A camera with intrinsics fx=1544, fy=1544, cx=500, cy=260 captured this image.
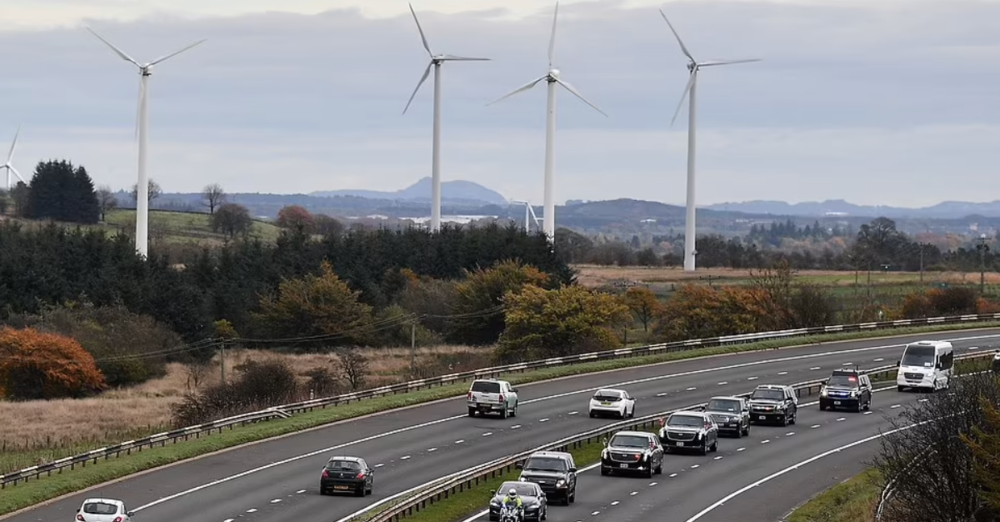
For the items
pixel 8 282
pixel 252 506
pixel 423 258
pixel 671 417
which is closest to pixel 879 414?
pixel 671 417

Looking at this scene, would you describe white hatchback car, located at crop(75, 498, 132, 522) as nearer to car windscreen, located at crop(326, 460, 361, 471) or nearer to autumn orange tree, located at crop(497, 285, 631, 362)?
car windscreen, located at crop(326, 460, 361, 471)

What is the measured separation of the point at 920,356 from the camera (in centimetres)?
8262

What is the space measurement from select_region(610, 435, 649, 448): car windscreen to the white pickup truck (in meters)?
14.6

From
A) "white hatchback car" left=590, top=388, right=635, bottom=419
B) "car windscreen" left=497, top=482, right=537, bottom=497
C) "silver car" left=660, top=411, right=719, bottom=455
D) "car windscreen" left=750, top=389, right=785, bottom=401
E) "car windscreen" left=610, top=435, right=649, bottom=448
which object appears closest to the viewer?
"car windscreen" left=497, top=482, right=537, bottom=497

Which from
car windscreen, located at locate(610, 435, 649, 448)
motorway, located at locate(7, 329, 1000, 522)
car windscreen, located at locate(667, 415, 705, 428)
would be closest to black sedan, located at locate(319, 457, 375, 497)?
motorway, located at locate(7, 329, 1000, 522)

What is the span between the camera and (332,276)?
13450 cm

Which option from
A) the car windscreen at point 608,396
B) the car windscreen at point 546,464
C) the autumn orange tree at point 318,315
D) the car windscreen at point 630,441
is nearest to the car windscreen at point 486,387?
the car windscreen at point 608,396

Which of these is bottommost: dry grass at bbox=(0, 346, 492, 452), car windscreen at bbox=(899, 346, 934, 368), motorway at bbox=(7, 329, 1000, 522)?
dry grass at bbox=(0, 346, 492, 452)

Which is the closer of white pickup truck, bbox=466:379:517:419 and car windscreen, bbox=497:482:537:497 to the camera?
car windscreen, bbox=497:482:537:497

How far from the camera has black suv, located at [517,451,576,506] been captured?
49.7 m

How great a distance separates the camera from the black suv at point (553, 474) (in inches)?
1956

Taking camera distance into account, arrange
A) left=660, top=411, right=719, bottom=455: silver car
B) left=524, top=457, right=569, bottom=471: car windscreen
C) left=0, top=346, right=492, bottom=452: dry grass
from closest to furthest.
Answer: left=524, top=457, right=569, bottom=471: car windscreen, left=660, top=411, right=719, bottom=455: silver car, left=0, top=346, right=492, bottom=452: dry grass

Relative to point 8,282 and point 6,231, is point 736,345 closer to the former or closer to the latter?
point 8,282

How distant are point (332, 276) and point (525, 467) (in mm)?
84726
